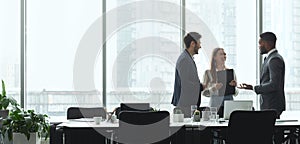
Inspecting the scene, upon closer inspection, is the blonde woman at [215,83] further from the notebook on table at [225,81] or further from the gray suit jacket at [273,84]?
the gray suit jacket at [273,84]

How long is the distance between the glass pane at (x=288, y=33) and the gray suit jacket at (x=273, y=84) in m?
2.31

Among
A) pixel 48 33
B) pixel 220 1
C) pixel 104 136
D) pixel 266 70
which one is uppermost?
pixel 220 1

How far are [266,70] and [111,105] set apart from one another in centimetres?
273

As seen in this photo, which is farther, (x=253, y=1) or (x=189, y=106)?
(x=253, y=1)

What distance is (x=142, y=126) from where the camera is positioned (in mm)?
4816

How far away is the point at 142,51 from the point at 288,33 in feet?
7.34

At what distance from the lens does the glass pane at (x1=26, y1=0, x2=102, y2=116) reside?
7715 mm

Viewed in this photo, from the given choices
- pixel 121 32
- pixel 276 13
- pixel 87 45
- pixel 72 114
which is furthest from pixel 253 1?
pixel 72 114

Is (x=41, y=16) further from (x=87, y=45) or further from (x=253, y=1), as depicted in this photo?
(x=253, y=1)

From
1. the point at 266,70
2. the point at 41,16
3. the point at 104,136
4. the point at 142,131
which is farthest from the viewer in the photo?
the point at 41,16

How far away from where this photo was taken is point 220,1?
812 centimetres

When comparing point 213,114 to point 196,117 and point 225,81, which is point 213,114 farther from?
point 225,81

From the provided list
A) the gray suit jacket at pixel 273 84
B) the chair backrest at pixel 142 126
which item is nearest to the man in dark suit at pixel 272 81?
the gray suit jacket at pixel 273 84

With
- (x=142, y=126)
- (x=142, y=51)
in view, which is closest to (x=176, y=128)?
(x=142, y=126)
